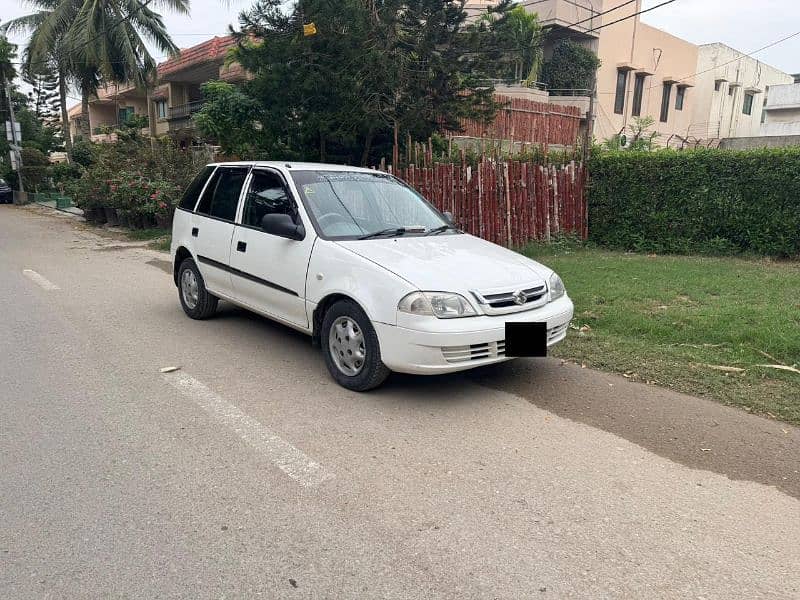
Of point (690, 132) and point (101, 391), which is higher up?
point (690, 132)

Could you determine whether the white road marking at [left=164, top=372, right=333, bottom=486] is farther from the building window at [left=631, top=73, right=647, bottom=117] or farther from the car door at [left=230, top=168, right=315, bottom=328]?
the building window at [left=631, top=73, right=647, bottom=117]

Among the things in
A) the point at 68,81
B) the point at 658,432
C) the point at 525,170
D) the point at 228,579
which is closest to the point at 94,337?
the point at 228,579

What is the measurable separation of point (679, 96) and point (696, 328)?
27.2m

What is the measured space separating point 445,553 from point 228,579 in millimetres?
944

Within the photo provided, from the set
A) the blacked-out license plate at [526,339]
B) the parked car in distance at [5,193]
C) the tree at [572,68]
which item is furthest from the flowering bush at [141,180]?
the parked car in distance at [5,193]

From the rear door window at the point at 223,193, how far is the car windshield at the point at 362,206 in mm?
867

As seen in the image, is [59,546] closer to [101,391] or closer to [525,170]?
[101,391]

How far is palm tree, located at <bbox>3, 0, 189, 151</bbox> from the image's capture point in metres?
25.0

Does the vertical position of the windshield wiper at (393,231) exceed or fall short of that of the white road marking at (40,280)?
it exceeds it

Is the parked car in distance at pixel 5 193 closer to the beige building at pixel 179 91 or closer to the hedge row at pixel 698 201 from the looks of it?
the beige building at pixel 179 91

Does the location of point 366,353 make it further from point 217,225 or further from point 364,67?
point 364,67

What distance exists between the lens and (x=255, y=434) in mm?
4031

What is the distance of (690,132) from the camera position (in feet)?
102

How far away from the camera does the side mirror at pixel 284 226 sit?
5.14 meters
